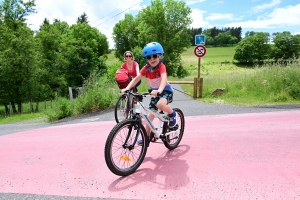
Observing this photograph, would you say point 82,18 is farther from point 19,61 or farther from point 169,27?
point 19,61

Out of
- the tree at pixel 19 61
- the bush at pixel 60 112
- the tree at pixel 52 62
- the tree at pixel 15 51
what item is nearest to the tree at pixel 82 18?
the tree at pixel 52 62

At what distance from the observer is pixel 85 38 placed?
158 feet

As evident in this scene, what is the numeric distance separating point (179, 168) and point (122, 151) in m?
0.86

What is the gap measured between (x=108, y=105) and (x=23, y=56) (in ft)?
59.7

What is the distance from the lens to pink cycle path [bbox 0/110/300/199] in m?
2.72

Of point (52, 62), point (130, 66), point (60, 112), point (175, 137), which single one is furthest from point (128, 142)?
point (52, 62)

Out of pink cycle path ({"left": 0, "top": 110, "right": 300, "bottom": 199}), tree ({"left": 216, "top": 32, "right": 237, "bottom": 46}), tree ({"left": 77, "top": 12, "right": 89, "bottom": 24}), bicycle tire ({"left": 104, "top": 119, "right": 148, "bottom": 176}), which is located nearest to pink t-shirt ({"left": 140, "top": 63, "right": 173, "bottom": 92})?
bicycle tire ({"left": 104, "top": 119, "right": 148, "bottom": 176})

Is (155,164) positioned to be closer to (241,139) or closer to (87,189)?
(87,189)

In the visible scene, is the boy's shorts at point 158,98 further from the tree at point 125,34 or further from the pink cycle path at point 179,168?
the tree at point 125,34

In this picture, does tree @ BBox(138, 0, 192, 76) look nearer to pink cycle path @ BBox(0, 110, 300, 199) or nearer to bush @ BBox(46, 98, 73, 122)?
bush @ BBox(46, 98, 73, 122)

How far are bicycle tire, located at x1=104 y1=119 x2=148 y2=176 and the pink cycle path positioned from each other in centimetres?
13

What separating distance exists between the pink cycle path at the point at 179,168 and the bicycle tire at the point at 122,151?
13cm

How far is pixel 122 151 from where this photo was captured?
3.10m

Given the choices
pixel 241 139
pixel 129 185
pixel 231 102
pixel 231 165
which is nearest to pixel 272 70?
pixel 231 102
